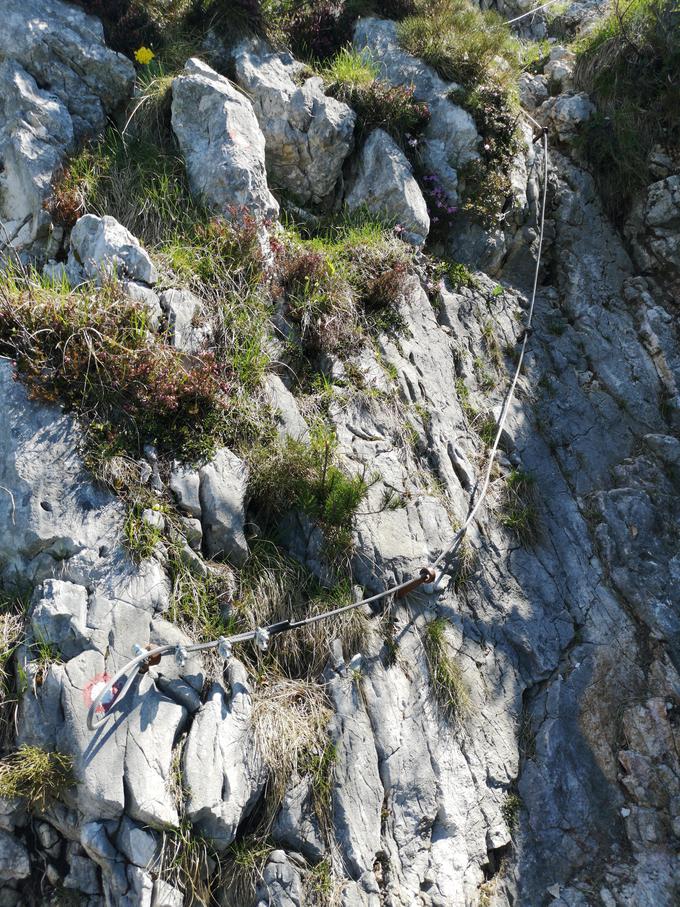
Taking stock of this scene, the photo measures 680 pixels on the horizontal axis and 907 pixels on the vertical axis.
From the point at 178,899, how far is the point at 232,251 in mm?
5023

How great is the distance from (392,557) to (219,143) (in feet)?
14.6

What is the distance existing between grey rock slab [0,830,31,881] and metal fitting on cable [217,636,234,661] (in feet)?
4.98

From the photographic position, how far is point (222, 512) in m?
5.20

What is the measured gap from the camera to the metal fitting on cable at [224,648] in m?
4.64

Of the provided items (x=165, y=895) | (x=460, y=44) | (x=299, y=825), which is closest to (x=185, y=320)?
(x=299, y=825)

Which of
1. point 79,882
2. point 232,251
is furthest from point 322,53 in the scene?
A: point 79,882

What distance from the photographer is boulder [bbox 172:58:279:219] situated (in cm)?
686

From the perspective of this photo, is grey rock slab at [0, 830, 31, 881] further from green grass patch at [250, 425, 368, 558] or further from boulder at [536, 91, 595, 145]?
boulder at [536, 91, 595, 145]

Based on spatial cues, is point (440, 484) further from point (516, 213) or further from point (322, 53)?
point (322, 53)

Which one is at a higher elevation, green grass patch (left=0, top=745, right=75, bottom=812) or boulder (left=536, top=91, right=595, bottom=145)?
boulder (left=536, top=91, right=595, bottom=145)

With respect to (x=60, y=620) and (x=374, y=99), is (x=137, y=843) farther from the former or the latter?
(x=374, y=99)

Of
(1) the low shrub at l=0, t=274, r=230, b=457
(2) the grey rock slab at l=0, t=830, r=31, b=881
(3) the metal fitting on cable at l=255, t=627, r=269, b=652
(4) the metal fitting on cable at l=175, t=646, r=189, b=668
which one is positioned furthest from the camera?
(1) the low shrub at l=0, t=274, r=230, b=457

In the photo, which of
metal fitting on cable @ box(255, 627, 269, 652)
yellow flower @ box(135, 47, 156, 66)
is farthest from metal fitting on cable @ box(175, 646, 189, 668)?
yellow flower @ box(135, 47, 156, 66)

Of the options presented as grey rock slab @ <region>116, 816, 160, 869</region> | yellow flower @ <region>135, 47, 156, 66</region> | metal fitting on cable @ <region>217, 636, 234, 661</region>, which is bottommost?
grey rock slab @ <region>116, 816, 160, 869</region>
